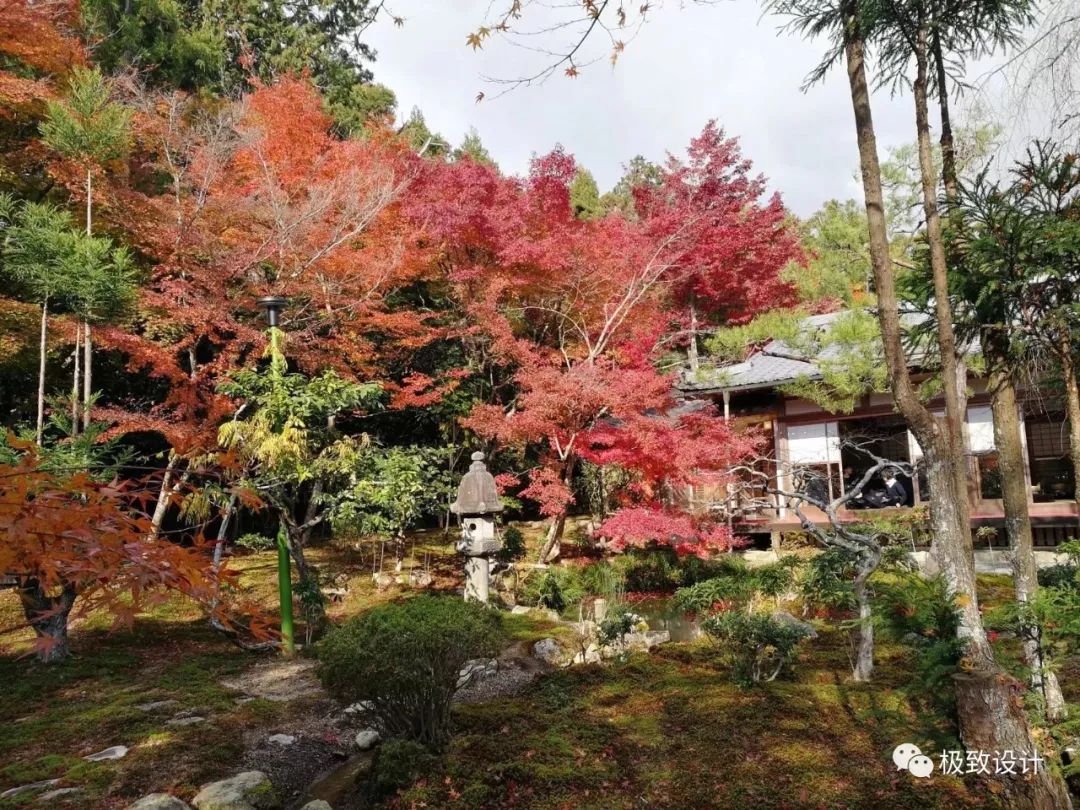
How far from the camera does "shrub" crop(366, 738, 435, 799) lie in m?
4.18

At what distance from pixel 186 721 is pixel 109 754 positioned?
746mm

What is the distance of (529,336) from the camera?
14.8 metres

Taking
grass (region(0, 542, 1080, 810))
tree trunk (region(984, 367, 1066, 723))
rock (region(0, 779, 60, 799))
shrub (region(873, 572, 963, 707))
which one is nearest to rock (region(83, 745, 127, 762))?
grass (region(0, 542, 1080, 810))

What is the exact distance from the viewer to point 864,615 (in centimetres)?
547

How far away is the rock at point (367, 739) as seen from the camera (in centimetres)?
531

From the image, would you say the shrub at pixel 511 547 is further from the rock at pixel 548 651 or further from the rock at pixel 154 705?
the rock at pixel 154 705

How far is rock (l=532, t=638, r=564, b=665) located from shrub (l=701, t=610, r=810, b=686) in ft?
6.90

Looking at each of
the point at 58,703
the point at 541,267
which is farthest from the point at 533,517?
the point at 58,703

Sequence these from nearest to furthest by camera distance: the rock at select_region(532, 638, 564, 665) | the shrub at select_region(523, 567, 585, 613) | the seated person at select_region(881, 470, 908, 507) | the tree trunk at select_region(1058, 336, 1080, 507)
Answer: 1. the tree trunk at select_region(1058, 336, 1080, 507)
2. the rock at select_region(532, 638, 564, 665)
3. the shrub at select_region(523, 567, 585, 613)
4. the seated person at select_region(881, 470, 908, 507)

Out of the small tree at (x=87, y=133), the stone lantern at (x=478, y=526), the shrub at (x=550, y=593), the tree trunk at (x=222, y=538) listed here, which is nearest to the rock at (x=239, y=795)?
the tree trunk at (x=222, y=538)

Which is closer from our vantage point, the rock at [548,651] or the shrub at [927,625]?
the shrub at [927,625]

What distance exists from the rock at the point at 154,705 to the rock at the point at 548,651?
368 centimetres

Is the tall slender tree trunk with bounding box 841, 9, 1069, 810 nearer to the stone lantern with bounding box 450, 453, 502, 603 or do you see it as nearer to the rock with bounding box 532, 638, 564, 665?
the rock with bounding box 532, 638, 564, 665

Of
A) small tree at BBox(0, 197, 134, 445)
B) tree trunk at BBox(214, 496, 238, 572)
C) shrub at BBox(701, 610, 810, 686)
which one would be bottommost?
shrub at BBox(701, 610, 810, 686)
